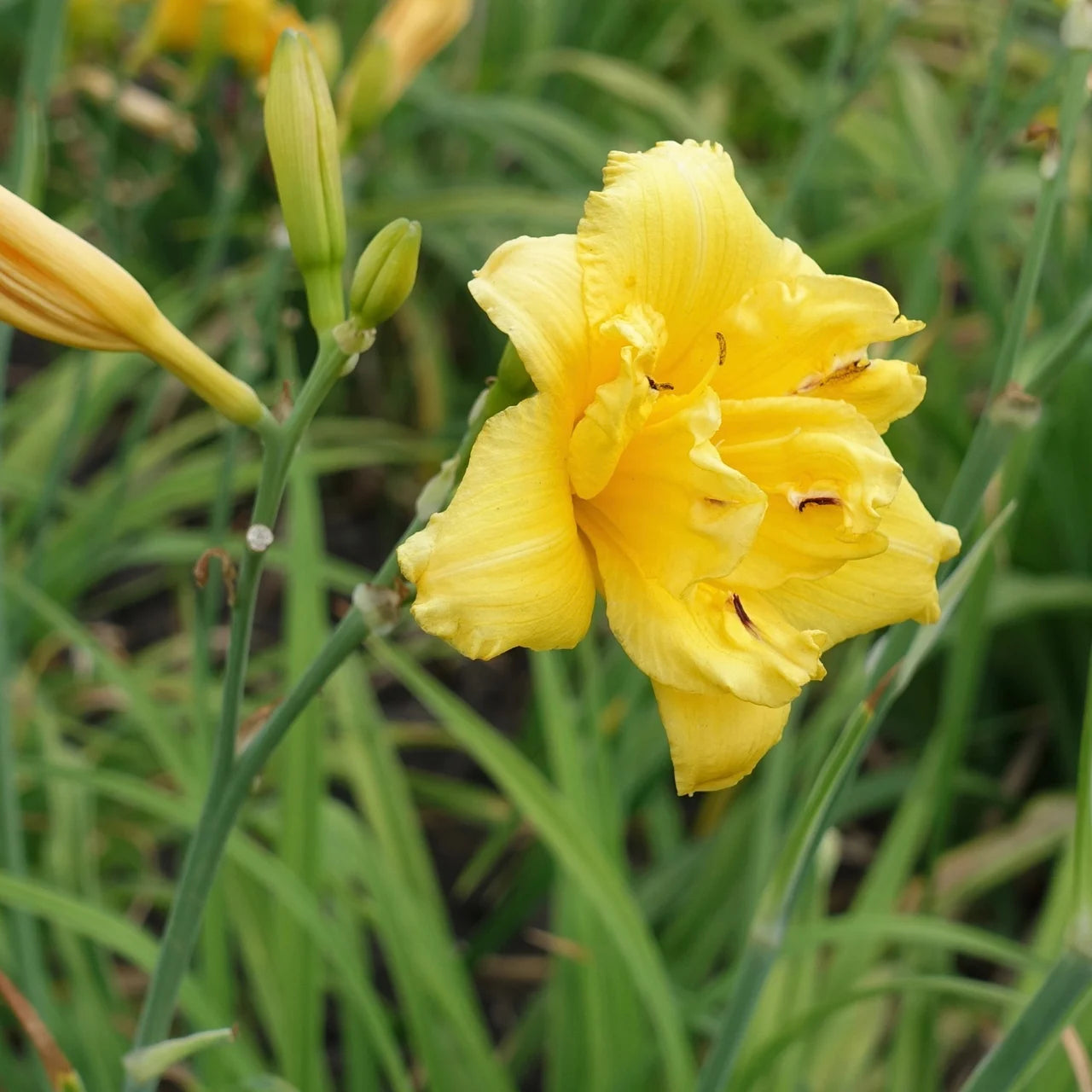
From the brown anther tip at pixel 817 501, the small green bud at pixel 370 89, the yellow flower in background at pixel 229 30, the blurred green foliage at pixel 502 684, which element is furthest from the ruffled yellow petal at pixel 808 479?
the yellow flower in background at pixel 229 30

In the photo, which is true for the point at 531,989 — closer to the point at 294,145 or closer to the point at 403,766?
the point at 403,766

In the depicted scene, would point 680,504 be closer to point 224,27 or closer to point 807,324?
point 807,324

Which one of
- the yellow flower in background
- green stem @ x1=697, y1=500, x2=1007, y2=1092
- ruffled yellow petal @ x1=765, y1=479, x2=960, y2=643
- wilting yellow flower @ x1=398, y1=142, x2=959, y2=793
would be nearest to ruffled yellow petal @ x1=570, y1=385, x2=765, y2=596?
wilting yellow flower @ x1=398, y1=142, x2=959, y2=793

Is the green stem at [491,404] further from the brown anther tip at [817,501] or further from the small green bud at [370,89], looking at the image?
the small green bud at [370,89]

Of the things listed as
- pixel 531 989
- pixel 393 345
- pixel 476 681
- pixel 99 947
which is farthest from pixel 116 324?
pixel 393 345

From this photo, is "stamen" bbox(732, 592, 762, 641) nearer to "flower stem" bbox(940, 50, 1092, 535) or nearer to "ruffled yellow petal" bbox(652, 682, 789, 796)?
"ruffled yellow petal" bbox(652, 682, 789, 796)
